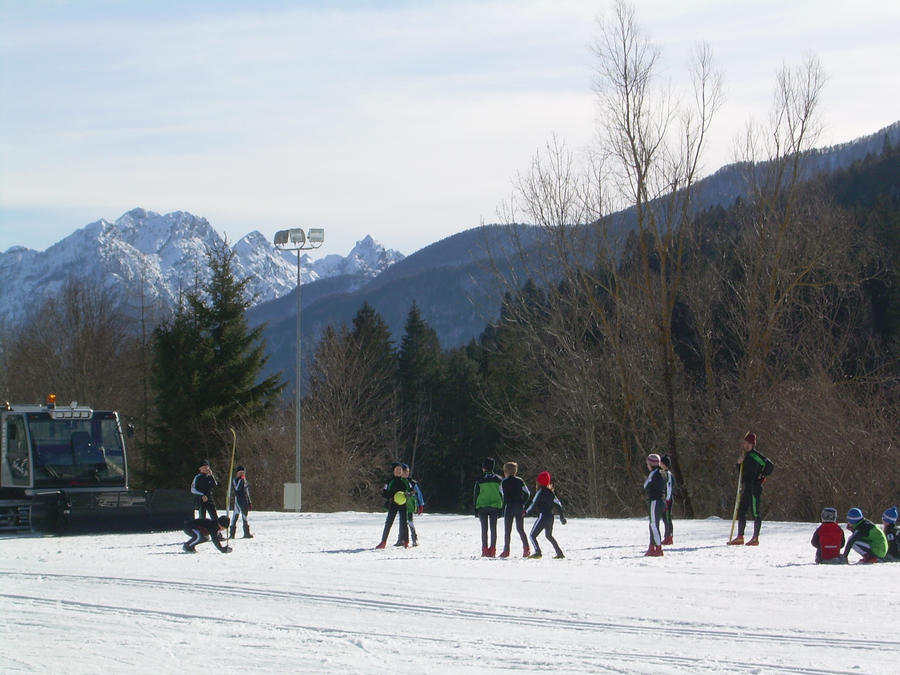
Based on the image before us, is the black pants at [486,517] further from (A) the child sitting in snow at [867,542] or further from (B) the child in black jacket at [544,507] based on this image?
(A) the child sitting in snow at [867,542]

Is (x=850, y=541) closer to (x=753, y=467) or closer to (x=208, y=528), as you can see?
(x=753, y=467)

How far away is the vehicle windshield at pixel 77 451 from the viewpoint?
2352 cm

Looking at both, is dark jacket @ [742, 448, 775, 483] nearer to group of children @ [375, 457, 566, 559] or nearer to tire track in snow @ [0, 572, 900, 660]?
group of children @ [375, 457, 566, 559]

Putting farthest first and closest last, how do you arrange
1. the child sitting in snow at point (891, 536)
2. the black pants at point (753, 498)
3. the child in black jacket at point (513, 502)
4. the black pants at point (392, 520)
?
the black pants at point (392, 520) < the black pants at point (753, 498) < the child in black jacket at point (513, 502) < the child sitting in snow at point (891, 536)

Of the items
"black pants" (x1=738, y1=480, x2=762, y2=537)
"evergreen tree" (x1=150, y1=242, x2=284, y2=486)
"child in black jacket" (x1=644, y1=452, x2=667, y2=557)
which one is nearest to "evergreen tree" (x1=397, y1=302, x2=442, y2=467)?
"evergreen tree" (x1=150, y1=242, x2=284, y2=486)

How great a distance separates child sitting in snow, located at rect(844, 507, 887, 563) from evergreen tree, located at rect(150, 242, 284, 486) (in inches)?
1279

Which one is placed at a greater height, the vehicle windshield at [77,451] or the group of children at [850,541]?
the vehicle windshield at [77,451]

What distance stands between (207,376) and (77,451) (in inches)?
828

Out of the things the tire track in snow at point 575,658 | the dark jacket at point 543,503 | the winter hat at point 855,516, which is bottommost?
the tire track in snow at point 575,658

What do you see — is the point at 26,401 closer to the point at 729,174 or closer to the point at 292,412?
the point at 292,412

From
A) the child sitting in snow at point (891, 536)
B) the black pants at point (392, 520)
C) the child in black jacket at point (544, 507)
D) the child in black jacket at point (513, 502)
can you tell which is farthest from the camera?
the black pants at point (392, 520)

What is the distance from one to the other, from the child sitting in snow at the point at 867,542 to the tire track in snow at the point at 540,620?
6.63 meters

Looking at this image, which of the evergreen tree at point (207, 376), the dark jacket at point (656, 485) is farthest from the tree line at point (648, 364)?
the dark jacket at point (656, 485)

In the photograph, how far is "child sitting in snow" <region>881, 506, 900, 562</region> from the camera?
1562 cm
